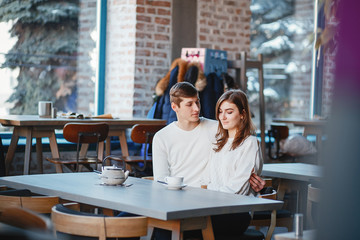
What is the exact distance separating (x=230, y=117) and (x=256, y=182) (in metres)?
0.44

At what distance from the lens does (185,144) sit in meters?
3.69

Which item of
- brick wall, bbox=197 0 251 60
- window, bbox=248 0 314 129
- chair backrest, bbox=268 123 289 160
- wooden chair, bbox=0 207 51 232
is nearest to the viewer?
wooden chair, bbox=0 207 51 232

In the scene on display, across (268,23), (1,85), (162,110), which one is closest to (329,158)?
(162,110)

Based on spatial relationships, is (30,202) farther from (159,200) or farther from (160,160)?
(160,160)

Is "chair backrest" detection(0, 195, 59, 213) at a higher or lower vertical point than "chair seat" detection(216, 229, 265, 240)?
higher

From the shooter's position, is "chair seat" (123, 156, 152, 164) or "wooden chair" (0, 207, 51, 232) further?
"chair seat" (123, 156, 152, 164)

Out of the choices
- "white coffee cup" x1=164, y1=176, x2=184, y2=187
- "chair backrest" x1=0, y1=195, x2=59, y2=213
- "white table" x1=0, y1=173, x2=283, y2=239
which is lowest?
"chair backrest" x1=0, y1=195, x2=59, y2=213

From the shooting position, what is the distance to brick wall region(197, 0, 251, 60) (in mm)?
7297

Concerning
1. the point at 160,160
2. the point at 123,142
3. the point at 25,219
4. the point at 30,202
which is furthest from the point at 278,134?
the point at 25,219

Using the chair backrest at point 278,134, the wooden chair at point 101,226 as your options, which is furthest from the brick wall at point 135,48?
the wooden chair at point 101,226

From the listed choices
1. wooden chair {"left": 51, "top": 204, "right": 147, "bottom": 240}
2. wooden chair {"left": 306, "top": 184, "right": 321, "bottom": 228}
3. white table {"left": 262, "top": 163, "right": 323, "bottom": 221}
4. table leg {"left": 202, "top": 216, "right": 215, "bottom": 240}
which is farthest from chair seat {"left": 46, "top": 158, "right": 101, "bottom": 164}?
wooden chair {"left": 51, "top": 204, "right": 147, "bottom": 240}

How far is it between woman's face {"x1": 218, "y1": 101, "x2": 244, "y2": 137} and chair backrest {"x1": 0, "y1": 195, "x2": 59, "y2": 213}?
1152 millimetres

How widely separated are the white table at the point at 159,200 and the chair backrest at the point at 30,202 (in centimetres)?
9

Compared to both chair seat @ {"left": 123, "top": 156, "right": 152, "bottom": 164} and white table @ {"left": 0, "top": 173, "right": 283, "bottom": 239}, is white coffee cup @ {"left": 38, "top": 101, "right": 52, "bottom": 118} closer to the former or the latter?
chair seat @ {"left": 123, "top": 156, "right": 152, "bottom": 164}
